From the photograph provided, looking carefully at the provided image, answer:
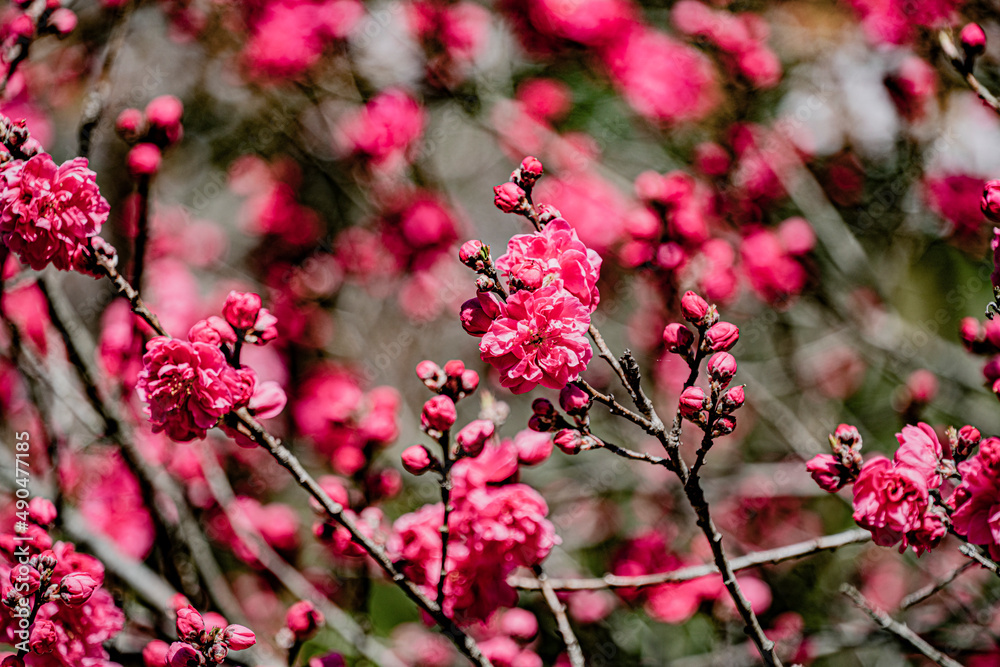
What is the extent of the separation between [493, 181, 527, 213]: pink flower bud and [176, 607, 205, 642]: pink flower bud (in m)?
0.85

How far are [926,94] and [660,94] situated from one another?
3.46ft

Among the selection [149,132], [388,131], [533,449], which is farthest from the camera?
[388,131]

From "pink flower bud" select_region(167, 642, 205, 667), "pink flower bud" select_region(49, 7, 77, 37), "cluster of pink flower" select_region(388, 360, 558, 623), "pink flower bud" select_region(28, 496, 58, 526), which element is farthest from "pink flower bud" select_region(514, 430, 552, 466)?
"pink flower bud" select_region(49, 7, 77, 37)

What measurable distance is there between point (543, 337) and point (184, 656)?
2.58ft

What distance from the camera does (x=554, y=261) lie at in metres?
1.03

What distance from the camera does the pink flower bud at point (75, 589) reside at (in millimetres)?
1126

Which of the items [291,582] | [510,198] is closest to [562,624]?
[510,198]

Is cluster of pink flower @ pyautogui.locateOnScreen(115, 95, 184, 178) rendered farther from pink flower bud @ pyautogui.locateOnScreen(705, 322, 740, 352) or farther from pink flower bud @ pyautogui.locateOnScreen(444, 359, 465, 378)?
pink flower bud @ pyautogui.locateOnScreen(705, 322, 740, 352)

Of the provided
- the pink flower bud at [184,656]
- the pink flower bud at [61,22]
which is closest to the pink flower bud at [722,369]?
the pink flower bud at [184,656]

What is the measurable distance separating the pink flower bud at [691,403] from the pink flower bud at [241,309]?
0.75m

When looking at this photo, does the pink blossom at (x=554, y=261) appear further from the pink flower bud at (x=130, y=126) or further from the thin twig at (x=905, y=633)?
the pink flower bud at (x=130, y=126)

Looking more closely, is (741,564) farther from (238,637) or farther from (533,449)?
(238,637)

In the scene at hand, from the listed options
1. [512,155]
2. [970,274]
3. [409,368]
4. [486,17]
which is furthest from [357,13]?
[970,274]

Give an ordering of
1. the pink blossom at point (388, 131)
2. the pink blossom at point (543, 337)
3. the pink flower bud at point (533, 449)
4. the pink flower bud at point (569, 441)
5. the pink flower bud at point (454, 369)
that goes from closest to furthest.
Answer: the pink blossom at point (543, 337) → the pink flower bud at point (569, 441) → the pink flower bud at point (454, 369) → the pink flower bud at point (533, 449) → the pink blossom at point (388, 131)
